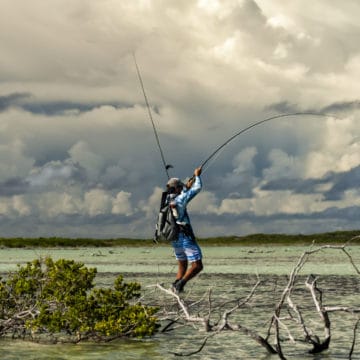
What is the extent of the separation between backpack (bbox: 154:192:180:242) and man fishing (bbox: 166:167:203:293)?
0.29 feet

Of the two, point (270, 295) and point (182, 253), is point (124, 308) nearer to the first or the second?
point (182, 253)

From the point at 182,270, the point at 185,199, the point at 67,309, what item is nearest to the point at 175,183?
the point at 185,199

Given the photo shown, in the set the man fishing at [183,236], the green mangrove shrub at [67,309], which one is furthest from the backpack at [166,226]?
the green mangrove shrub at [67,309]

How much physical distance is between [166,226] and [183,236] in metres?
0.38

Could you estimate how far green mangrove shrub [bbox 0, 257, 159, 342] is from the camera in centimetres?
1168

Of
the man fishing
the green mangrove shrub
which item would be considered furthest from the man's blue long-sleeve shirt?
the green mangrove shrub

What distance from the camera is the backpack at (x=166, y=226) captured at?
14.3m

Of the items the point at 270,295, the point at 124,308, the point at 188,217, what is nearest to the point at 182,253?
the point at 188,217

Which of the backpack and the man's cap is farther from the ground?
the man's cap

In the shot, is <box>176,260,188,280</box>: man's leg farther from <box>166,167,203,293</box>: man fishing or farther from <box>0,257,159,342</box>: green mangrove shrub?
<box>0,257,159,342</box>: green mangrove shrub

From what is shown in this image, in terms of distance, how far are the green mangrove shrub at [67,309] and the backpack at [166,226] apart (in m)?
2.07

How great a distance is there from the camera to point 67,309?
478 inches

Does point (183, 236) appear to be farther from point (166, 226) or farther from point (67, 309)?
point (67, 309)

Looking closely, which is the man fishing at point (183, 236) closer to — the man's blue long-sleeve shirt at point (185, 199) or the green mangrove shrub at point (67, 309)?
the man's blue long-sleeve shirt at point (185, 199)
